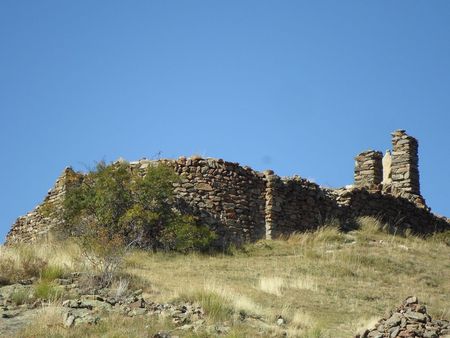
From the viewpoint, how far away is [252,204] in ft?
83.3

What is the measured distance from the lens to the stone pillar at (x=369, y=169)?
31.1 metres

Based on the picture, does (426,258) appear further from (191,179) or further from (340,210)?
(191,179)

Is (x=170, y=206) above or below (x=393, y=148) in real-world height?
below

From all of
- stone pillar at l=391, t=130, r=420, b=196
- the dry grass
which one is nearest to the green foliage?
the dry grass

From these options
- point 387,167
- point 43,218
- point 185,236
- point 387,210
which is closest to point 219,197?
point 185,236

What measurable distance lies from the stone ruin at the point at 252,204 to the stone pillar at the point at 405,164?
119 cm

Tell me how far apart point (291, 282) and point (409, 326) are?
5567 mm

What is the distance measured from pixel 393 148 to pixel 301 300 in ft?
50.4

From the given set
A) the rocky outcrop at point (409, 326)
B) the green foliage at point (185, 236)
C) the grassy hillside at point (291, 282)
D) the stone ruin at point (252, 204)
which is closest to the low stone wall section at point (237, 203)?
the stone ruin at point (252, 204)

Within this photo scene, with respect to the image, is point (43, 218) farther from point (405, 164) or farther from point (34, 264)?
point (405, 164)

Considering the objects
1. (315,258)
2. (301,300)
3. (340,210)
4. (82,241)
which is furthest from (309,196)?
(301,300)

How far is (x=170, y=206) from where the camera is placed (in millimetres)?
24141

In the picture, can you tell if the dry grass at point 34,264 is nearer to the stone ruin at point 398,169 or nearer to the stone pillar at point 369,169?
the stone pillar at point 369,169

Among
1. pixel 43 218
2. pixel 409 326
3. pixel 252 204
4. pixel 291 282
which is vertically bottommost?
pixel 409 326
